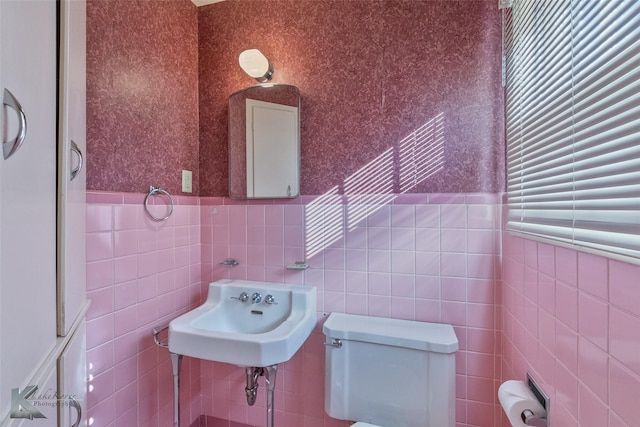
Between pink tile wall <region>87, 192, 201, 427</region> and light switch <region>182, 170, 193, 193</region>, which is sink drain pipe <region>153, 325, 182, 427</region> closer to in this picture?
pink tile wall <region>87, 192, 201, 427</region>

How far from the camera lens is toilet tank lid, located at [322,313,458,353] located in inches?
41.7

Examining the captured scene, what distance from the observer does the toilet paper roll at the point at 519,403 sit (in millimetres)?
837

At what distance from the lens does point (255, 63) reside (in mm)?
1382

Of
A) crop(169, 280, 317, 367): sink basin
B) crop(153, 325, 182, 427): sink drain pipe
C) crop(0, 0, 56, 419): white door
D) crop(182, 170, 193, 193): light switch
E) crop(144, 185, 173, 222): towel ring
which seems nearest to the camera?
crop(0, 0, 56, 419): white door

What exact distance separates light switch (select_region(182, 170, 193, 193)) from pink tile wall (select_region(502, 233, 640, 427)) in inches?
60.3

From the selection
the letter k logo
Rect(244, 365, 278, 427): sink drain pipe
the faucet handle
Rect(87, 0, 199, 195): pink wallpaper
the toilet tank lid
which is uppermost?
Rect(87, 0, 199, 195): pink wallpaper

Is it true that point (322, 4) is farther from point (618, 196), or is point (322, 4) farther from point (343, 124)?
point (618, 196)

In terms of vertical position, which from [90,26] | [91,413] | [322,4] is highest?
[322,4]

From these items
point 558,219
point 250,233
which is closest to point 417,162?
point 558,219

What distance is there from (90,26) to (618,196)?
5.46ft

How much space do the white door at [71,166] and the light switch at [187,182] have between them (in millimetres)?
635

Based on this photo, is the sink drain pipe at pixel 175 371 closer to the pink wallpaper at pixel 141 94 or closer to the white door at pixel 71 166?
the white door at pixel 71 166

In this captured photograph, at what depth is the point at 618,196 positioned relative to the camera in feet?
1.77

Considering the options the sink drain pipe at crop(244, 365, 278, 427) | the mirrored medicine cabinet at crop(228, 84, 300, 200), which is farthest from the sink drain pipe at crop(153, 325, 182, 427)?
the mirrored medicine cabinet at crop(228, 84, 300, 200)
